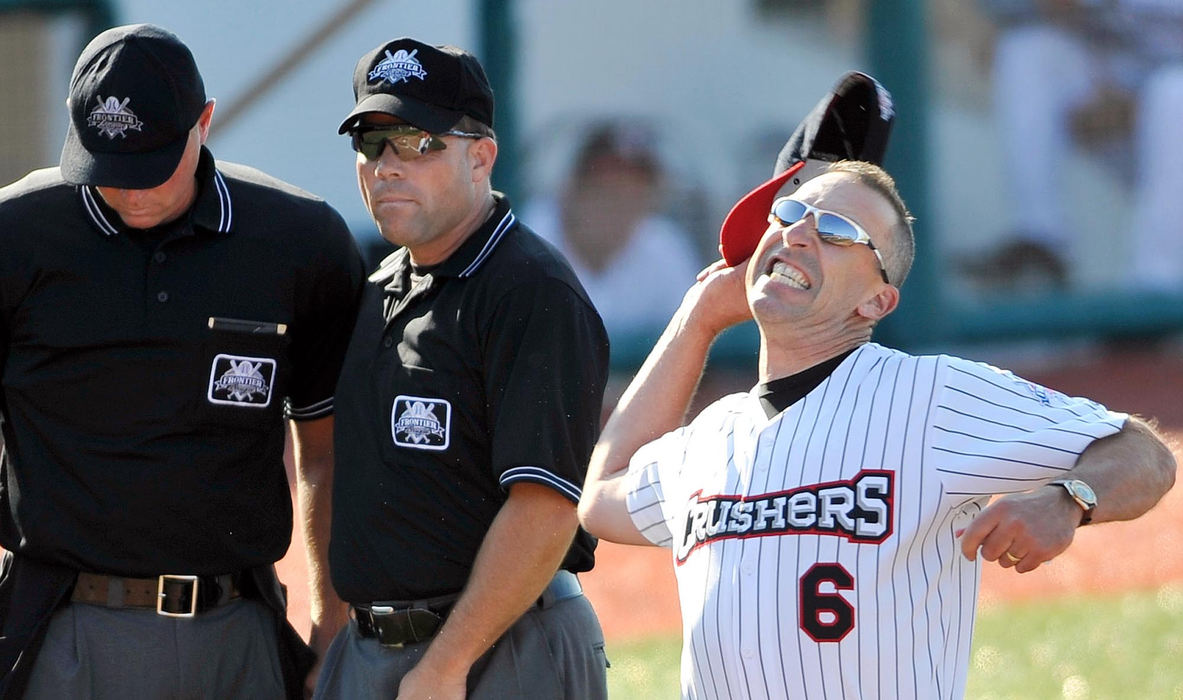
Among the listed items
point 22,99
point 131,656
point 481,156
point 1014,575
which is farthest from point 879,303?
point 22,99

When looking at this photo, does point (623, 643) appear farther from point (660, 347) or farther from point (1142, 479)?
point (1142, 479)

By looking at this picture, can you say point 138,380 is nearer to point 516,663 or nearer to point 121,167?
point 121,167

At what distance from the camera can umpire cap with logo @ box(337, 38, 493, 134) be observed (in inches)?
123

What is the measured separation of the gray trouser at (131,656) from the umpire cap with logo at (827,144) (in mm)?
1307

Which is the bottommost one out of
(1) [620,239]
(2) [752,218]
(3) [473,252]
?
(1) [620,239]

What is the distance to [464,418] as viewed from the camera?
3.06 meters

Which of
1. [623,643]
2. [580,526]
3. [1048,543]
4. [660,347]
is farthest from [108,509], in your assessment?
[623,643]

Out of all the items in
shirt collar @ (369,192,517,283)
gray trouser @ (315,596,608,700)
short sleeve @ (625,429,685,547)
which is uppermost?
shirt collar @ (369,192,517,283)

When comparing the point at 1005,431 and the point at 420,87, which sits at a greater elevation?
the point at 420,87

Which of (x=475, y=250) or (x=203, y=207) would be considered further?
(x=203, y=207)

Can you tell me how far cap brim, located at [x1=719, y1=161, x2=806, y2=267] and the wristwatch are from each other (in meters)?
0.84

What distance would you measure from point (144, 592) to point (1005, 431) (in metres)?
1.74

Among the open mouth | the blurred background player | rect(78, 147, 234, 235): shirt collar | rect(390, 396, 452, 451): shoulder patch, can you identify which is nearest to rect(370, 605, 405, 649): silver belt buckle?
rect(390, 396, 452, 451): shoulder patch

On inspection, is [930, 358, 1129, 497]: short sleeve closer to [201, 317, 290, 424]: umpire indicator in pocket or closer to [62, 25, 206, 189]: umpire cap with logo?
[201, 317, 290, 424]: umpire indicator in pocket
